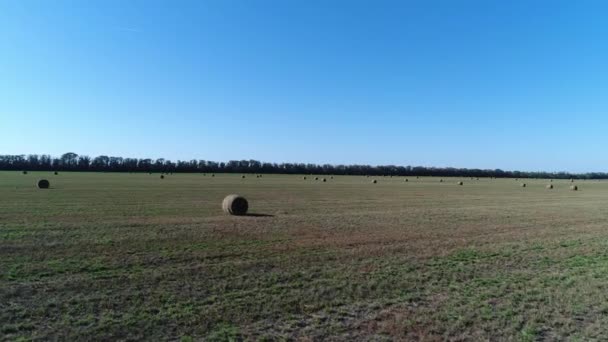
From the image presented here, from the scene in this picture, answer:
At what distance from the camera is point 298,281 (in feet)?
26.7

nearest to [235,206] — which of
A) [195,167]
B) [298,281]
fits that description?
[298,281]

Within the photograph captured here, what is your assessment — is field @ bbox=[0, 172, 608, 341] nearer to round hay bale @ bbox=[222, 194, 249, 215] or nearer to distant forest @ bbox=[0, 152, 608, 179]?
round hay bale @ bbox=[222, 194, 249, 215]

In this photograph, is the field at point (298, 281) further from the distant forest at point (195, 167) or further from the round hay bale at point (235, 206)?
the distant forest at point (195, 167)

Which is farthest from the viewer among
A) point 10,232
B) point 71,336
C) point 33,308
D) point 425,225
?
point 425,225

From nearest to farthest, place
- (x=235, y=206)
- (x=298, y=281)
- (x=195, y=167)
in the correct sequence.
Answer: (x=298, y=281)
(x=235, y=206)
(x=195, y=167)

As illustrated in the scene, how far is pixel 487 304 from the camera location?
688 centimetres

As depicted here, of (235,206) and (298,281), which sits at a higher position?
(235,206)

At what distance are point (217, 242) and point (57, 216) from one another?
356 inches

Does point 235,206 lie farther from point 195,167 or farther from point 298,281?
point 195,167

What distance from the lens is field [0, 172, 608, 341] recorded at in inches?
229

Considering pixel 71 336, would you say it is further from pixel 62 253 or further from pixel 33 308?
pixel 62 253

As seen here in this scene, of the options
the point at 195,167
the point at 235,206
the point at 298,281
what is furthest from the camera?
the point at 195,167

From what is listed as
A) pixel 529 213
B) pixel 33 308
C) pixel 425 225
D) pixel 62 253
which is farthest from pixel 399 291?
pixel 529 213

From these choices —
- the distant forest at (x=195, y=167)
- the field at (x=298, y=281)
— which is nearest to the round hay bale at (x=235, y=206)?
the field at (x=298, y=281)
